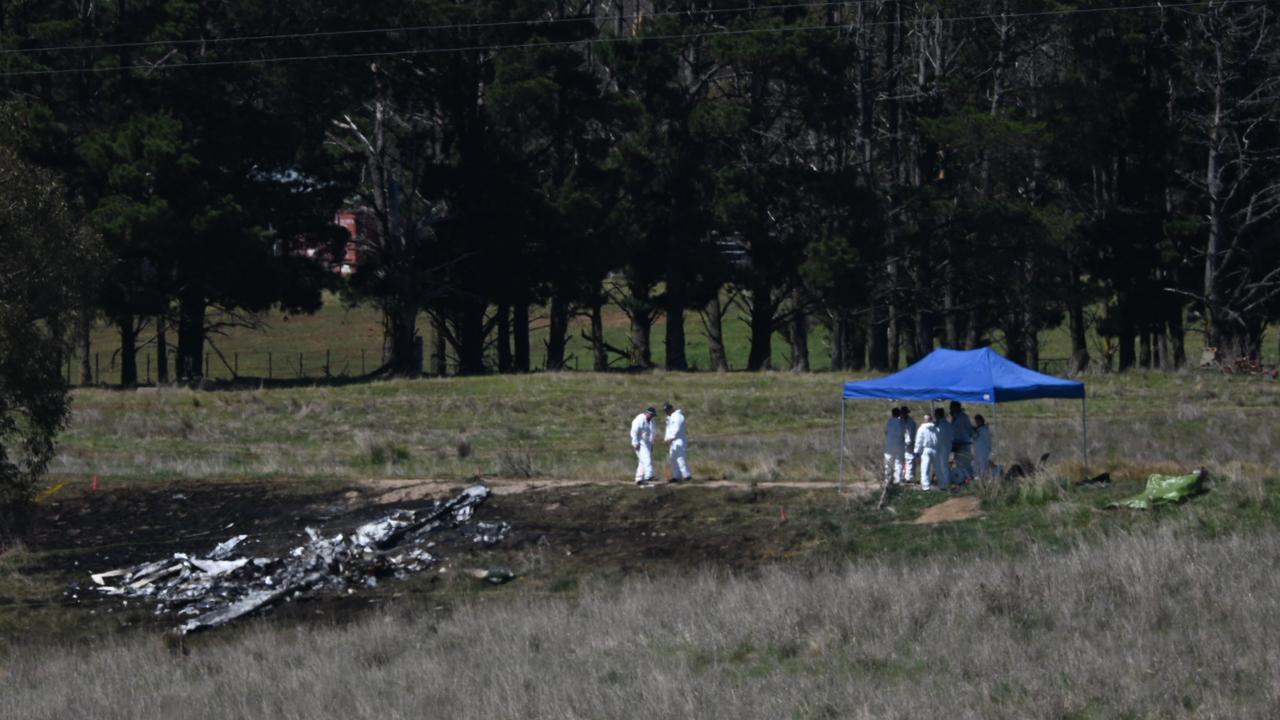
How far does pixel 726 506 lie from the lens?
26172 mm

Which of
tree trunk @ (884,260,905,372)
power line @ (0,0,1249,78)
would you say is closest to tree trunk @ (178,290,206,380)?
power line @ (0,0,1249,78)

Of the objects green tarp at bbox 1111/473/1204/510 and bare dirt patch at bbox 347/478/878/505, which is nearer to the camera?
green tarp at bbox 1111/473/1204/510

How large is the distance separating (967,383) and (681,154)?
30.7 meters

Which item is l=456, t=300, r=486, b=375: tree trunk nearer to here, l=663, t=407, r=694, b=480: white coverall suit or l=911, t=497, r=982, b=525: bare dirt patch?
l=663, t=407, r=694, b=480: white coverall suit

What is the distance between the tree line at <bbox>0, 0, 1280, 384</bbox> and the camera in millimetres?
51000

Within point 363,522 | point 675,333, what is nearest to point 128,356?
point 675,333

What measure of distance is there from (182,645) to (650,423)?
34.9 ft

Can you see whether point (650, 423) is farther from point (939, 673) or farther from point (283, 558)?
point (939, 673)

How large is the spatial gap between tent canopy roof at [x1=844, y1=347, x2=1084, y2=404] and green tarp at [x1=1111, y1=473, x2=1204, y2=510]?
9.99 ft

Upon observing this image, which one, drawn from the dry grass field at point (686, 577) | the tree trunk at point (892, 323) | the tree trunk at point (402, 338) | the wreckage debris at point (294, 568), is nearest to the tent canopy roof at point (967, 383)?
the dry grass field at point (686, 577)

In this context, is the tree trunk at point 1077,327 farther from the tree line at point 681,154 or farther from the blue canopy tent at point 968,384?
the blue canopy tent at point 968,384

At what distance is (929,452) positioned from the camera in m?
26.1

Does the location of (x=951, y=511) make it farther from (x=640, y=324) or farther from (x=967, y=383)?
(x=640, y=324)

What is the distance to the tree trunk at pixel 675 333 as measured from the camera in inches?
2231
